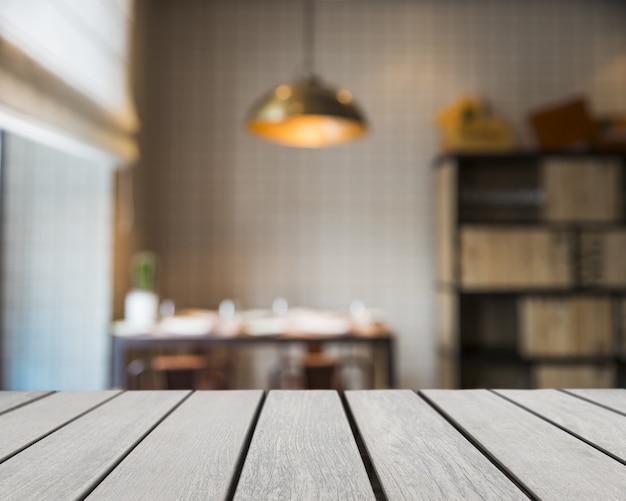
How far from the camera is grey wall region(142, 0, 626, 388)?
406 centimetres

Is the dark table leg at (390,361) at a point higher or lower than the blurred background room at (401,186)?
lower

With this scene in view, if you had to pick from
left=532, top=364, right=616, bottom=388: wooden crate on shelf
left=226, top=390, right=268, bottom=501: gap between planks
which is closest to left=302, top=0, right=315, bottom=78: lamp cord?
left=532, top=364, right=616, bottom=388: wooden crate on shelf

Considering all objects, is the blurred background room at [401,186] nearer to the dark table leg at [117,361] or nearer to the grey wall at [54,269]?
the grey wall at [54,269]

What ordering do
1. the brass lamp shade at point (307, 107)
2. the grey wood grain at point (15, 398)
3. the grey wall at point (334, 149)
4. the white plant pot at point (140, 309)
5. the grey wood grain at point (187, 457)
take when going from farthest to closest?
the grey wall at point (334, 149) → the white plant pot at point (140, 309) → the brass lamp shade at point (307, 107) → the grey wood grain at point (15, 398) → the grey wood grain at point (187, 457)

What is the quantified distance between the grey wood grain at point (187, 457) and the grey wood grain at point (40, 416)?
16 centimetres

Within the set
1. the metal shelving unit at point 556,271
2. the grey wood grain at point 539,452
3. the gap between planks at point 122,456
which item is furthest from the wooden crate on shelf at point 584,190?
the gap between planks at point 122,456

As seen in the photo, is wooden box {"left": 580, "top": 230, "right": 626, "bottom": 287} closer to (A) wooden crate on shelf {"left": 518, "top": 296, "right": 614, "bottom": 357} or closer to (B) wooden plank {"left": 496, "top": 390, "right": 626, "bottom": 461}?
(A) wooden crate on shelf {"left": 518, "top": 296, "right": 614, "bottom": 357}

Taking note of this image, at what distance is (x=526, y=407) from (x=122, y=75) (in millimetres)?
3060

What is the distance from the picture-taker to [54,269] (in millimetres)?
3074

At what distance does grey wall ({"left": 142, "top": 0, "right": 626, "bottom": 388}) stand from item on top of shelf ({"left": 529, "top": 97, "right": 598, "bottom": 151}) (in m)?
0.32

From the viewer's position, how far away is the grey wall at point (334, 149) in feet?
13.3

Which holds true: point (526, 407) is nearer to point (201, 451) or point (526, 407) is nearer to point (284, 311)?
point (201, 451)

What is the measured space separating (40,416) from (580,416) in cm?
87

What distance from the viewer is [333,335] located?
9.75ft
